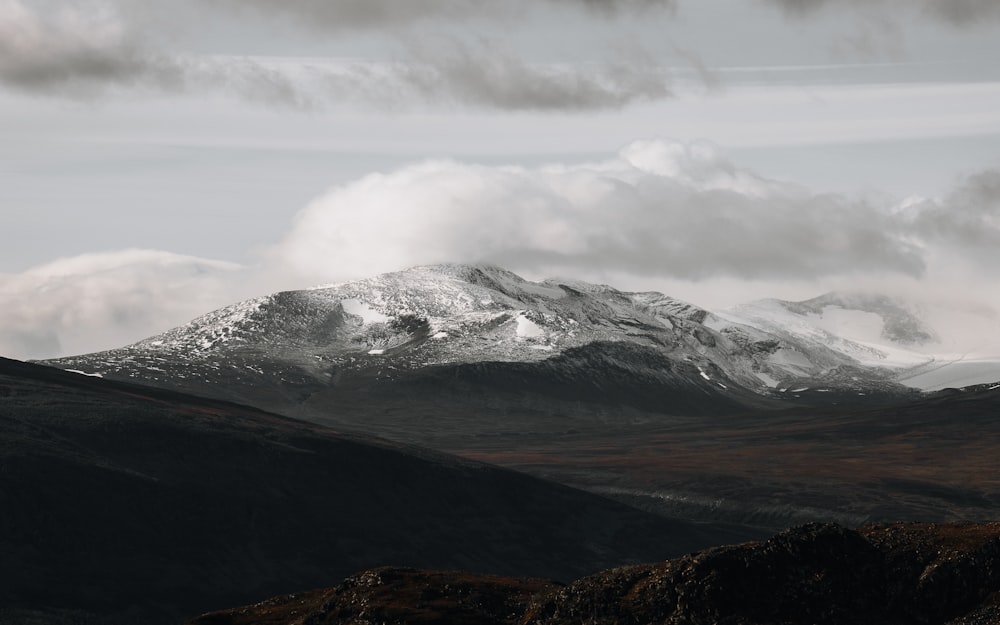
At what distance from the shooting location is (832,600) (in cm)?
10375

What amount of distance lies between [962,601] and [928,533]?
8331mm

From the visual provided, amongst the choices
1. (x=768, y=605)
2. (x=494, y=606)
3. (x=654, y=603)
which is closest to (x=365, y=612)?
(x=494, y=606)

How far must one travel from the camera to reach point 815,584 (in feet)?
342

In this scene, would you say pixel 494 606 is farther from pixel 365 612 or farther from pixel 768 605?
pixel 768 605

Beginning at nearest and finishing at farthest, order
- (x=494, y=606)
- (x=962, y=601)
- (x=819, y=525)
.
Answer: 1. (x=962, y=601)
2. (x=819, y=525)
3. (x=494, y=606)

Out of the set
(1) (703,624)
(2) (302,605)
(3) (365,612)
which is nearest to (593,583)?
(1) (703,624)

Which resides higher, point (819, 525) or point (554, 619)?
point (819, 525)

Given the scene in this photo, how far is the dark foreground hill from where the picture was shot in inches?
4023

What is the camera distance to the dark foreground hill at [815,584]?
10219 cm

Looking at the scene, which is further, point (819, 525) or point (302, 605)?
point (302, 605)

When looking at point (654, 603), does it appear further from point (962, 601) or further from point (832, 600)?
point (962, 601)

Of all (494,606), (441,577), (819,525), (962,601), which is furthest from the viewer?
(441,577)

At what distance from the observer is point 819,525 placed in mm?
108500

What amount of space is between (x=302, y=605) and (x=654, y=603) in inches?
1638
